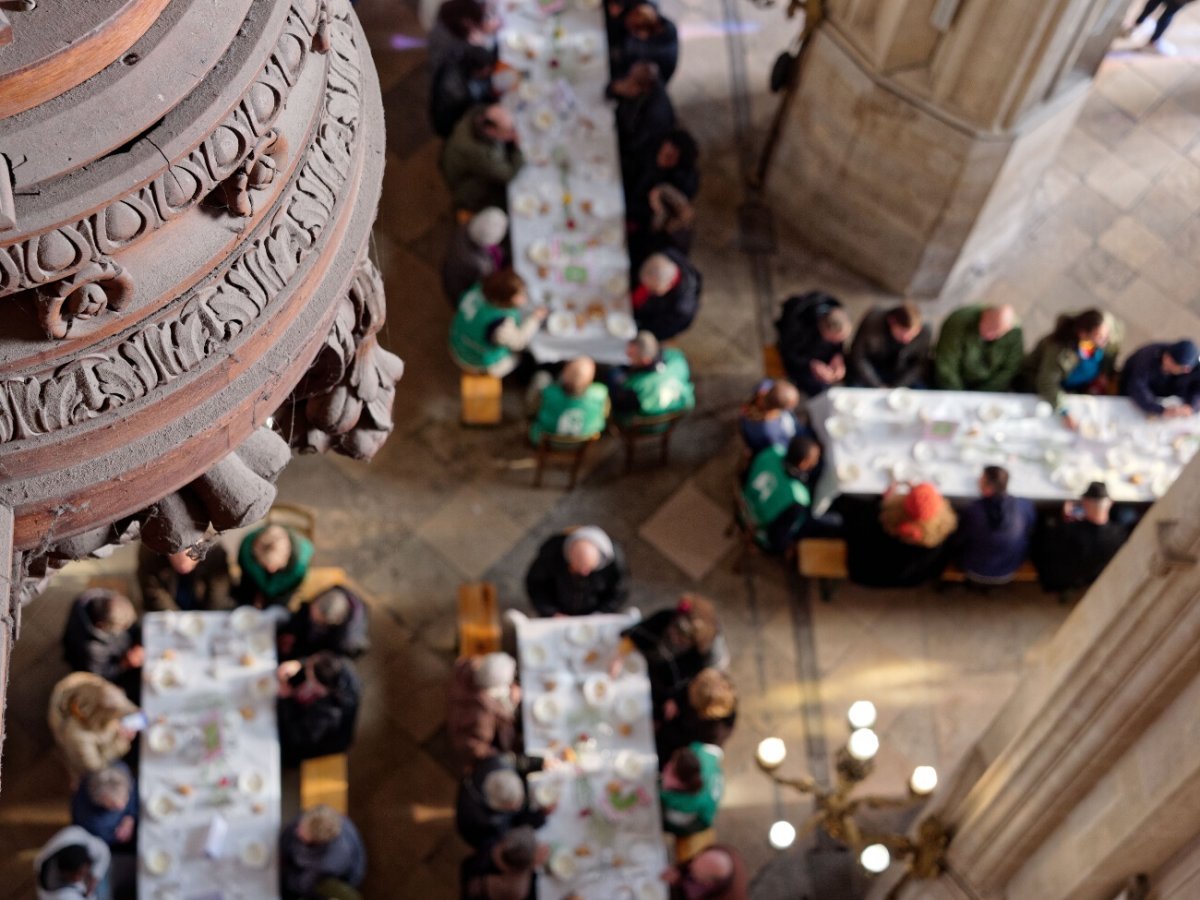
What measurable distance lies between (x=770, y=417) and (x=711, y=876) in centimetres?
269

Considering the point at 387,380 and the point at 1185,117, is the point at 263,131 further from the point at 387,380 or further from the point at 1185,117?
the point at 1185,117

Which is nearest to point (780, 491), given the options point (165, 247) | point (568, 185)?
point (568, 185)

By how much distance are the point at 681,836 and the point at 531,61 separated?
5211 millimetres

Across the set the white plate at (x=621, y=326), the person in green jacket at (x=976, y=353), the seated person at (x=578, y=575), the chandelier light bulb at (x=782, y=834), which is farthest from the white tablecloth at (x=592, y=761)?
the person in green jacket at (x=976, y=353)

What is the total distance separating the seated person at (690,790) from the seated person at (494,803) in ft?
2.15

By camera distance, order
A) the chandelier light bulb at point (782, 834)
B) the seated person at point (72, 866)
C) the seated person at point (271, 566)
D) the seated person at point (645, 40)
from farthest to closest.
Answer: the seated person at point (645, 40)
the seated person at point (271, 566)
the seated person at point (72, 866)
the chandelier light bulb at point (782, 834)

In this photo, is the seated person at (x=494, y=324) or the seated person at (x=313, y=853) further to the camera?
the seated person at (x=494, y=324)

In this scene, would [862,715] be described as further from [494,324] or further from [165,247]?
[165,247]

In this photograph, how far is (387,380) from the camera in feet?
12.9

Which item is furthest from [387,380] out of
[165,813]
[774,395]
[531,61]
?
[531,61]

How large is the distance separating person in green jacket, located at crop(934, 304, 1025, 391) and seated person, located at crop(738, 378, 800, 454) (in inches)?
42.0

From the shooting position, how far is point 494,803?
7.68 meters

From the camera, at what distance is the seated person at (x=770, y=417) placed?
8867 mm

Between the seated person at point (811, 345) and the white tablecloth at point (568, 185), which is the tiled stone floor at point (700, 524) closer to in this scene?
the seated person at point (811, 345)
